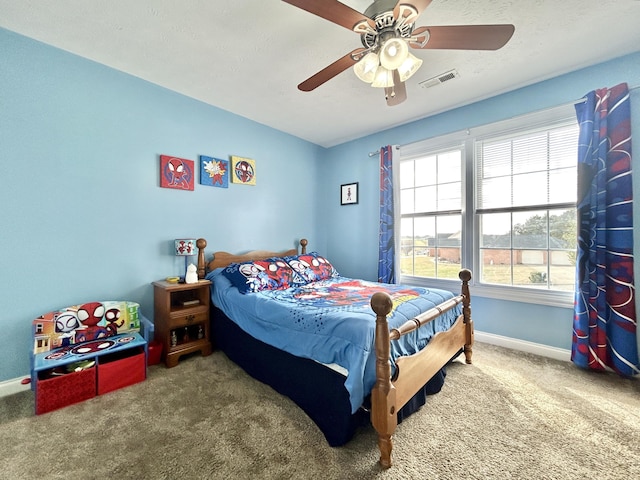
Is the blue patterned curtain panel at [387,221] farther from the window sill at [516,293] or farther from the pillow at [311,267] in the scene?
the pillow at [311,267]

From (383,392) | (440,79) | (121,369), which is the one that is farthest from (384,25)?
(121,369)

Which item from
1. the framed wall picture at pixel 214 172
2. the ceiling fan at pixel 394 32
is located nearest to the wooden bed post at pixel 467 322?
the ceiling fan at pixel 394 32

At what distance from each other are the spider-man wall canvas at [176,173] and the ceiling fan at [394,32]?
190cm

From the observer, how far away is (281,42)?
6.49 feet

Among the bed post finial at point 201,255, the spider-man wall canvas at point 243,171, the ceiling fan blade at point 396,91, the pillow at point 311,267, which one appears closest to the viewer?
the ceiling fan blade at point 396,91

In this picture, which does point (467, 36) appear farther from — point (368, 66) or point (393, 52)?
point (368, 66)

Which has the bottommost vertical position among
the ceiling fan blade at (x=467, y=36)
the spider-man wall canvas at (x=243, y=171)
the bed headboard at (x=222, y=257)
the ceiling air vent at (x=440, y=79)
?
the bed headboard at (x=222, y=257)

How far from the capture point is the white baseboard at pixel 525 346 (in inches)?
94.6

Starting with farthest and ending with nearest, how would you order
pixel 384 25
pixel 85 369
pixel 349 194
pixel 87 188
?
pixel 349 194 → pixel 87 188 → pixel 85 369 → pixel 384 25

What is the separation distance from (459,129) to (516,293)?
1.86 meters

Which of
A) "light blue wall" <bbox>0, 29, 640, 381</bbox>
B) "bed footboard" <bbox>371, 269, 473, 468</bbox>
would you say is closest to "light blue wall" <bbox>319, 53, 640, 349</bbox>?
"light blue wall" <bbox>0, 29, 640, 381</bbox>

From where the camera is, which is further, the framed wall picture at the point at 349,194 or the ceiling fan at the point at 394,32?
the framed wall picture at the point at 349,194

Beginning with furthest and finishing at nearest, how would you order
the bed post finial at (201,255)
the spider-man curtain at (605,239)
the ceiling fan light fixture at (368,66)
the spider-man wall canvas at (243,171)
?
the spider-man wall canvas at (243,171)
the bed post finial at (201,255)
the spider-man curtain at (605,239)
the ceiling fan light fixture at (368,66)

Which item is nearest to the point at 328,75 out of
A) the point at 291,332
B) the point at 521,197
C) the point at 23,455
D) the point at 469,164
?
the point at 291,332
